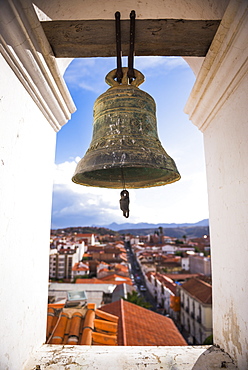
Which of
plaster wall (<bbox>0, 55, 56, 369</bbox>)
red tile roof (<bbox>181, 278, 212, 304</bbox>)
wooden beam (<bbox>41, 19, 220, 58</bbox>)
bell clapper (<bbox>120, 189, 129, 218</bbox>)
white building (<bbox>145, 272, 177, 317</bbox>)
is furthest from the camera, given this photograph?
A: white building (<bbox>145, 272, 177, 317</bbox>)

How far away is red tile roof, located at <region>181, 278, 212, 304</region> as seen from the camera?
16203 mm

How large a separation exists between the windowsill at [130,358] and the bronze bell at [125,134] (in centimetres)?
110

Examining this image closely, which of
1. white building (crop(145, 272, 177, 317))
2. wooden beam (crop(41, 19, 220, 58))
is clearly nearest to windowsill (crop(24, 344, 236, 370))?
wooden beam (crop(41, 19, 220, 58))

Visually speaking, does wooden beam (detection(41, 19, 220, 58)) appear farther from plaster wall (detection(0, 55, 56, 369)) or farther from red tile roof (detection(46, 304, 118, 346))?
red tile roof (detection(46, 304, 118, 346))

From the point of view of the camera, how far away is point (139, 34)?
1.60m

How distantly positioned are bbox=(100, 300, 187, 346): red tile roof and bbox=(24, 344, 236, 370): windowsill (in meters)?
4.45

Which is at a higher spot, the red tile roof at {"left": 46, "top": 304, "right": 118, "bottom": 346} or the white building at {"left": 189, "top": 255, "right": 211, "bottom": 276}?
the red tile roof at {"left": 46, "top": 304, "right": 118, "bottom": 346}

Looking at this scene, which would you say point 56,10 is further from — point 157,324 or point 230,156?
point 157,324

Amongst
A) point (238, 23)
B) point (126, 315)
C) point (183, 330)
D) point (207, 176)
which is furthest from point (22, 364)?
point (183, 330)

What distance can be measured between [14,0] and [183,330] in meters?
22.4

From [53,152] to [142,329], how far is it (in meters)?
7.08

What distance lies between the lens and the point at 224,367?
1.56m

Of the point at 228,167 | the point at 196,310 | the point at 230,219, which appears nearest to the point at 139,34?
the point at 228,167

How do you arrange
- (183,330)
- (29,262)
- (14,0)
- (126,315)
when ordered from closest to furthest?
(14,0), (29,262), (126,315), (183,330)
